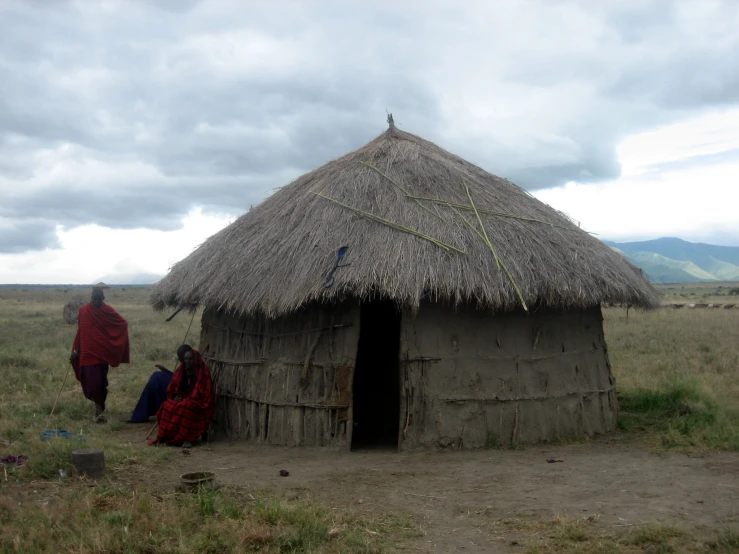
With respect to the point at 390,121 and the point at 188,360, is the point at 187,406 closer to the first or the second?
the point at 188,360

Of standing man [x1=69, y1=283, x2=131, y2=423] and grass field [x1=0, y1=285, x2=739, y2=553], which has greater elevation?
standing man [x1=69, y1=283, x2=131, y2=423]

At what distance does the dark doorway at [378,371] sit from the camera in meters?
9.45

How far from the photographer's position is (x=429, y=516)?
199 inches

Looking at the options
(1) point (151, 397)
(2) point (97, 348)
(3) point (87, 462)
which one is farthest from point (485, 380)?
(2) point (97, 348)

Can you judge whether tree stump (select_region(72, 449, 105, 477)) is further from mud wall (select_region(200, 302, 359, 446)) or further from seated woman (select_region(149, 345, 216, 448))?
mud wall (select_region(200, 302, 359, 446))

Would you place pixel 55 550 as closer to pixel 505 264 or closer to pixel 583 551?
pixel 583 551

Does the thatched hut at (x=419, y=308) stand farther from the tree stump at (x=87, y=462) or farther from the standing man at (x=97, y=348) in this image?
the tree stump at (x=87, y=462)

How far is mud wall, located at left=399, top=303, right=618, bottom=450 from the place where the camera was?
7.10 m

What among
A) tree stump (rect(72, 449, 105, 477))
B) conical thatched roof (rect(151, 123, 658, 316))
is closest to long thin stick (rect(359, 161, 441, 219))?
conical thatched roof (rect(151, 123, 658, 316))

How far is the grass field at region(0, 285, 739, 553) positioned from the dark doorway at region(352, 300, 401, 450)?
289 cm

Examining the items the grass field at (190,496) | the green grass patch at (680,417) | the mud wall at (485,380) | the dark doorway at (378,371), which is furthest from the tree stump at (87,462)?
the green grass patch at (680,417)

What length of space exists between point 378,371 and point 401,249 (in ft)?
9.71

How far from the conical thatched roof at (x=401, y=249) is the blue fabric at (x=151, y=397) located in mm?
986

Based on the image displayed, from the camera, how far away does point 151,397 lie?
29.5ft
